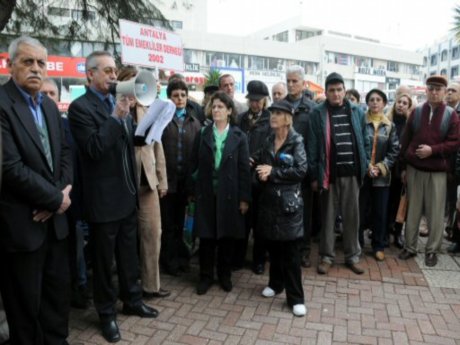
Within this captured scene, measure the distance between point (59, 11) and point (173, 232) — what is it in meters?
3.93

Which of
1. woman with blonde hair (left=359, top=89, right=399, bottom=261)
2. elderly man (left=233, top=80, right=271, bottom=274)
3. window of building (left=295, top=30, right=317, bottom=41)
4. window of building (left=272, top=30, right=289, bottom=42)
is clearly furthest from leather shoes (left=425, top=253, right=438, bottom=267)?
window of building (left=272, top=30, right=289, bottom=42)

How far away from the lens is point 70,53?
6762mm

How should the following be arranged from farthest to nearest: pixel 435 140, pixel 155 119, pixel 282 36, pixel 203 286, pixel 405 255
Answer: pixel 282 36 < pixel 405 255 < pixel 435 140 < pixel 203 286 < pixel 155 119

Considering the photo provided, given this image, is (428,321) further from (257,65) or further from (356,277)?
(257,65)

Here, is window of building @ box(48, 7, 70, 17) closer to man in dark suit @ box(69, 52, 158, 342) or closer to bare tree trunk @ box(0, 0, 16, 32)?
bare tree trunk @ box(0, 0, 16, 32)

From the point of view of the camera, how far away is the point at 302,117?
479cm

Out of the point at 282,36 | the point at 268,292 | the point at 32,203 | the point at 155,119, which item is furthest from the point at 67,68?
the point at 282,36

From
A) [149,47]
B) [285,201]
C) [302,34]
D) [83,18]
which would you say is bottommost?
[285,201]

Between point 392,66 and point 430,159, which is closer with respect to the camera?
point 430,159

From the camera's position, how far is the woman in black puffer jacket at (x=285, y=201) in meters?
3.64

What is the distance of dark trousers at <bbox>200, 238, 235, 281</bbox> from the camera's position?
4164 millimetres

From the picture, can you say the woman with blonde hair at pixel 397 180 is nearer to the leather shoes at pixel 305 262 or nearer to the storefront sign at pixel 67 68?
the leather shoes at pixel 305 262

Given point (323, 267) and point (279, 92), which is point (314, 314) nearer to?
point (323, 267)

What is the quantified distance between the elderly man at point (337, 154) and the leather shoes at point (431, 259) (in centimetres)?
84
